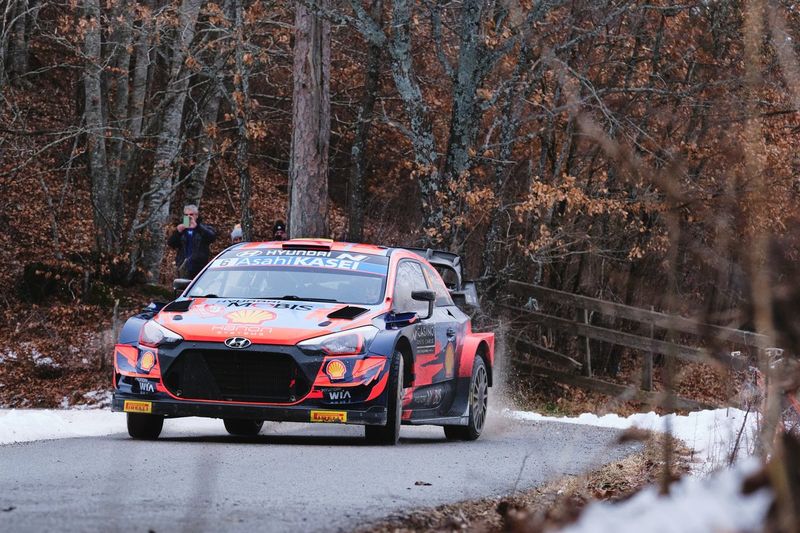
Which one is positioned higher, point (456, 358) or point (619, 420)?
point (456, 358)

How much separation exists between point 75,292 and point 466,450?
15.2m

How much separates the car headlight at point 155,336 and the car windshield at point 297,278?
1.03 meters

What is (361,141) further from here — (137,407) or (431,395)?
(137,407)

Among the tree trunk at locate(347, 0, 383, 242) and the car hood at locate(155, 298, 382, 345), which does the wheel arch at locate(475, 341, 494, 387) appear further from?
the tree trunk at locate(347, 0, 383, 242)

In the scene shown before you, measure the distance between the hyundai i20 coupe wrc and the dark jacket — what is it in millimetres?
7905

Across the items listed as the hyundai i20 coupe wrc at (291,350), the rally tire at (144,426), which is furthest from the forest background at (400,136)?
the rally tire at (144,426)

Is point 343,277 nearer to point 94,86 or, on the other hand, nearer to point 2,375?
point 2,375

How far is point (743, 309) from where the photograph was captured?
3.37 metres

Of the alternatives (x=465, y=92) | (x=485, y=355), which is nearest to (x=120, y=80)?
(x=465, y=92)

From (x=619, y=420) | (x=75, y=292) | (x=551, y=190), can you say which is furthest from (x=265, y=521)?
(x=75, y=292)

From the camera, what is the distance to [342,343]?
35.2ft

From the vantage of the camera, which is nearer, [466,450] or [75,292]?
[466,450]

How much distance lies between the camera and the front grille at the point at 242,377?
10.6 metres

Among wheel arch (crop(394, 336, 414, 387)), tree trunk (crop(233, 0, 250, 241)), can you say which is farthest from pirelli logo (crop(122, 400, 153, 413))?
tree trunk (crop(233, 0, 250, 241))
